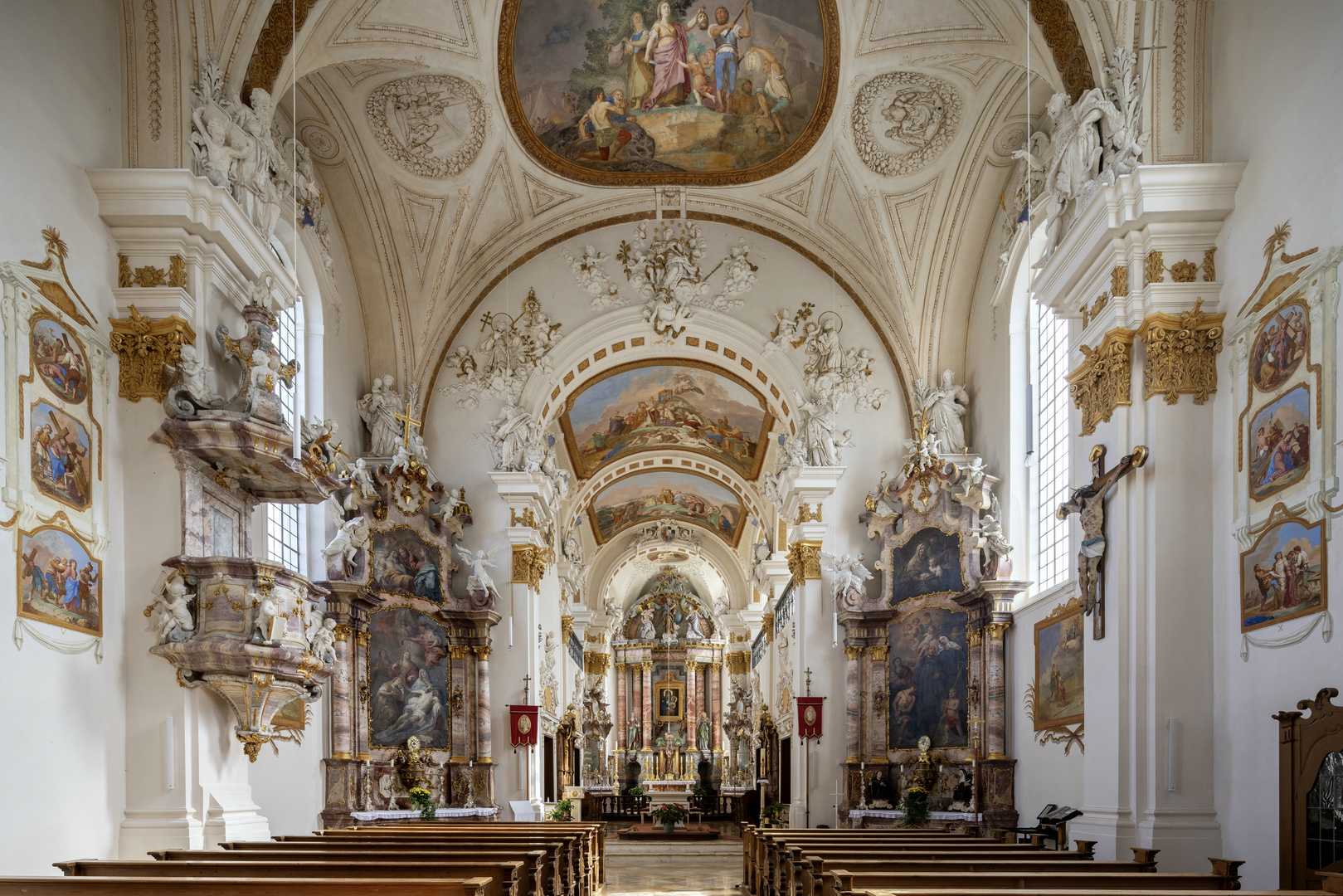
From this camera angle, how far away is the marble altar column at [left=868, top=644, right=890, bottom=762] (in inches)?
803

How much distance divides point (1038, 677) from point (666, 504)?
22.2 metres

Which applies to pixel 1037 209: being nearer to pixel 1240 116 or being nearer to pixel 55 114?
pixel 1240 116

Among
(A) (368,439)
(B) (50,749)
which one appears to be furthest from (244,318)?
(A) (368,439)

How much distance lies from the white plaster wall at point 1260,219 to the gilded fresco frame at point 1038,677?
7.31 ft

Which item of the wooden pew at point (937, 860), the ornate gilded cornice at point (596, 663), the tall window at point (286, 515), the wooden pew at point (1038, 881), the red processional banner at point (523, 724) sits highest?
the tall window at point (286, 515)

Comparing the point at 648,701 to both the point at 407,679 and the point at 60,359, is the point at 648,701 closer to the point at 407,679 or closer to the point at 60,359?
the point at 407,679

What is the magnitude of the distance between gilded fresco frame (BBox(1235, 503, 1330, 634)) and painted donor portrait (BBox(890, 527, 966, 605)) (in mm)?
8500

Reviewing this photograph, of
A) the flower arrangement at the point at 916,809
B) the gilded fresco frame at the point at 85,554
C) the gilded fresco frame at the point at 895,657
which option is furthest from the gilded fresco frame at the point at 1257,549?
the gilded fresco frame at the point at 85,554

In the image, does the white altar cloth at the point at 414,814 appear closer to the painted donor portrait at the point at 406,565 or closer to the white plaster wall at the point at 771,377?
the white plaster wall at the point at 771,377

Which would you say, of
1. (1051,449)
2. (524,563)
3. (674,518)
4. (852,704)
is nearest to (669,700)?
(674,518)

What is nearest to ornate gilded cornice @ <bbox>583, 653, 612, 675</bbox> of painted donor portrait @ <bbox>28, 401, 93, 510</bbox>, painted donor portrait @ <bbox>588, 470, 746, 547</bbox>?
painted donor portrait @ <bbox>588, 470, 746, 547</bbox>

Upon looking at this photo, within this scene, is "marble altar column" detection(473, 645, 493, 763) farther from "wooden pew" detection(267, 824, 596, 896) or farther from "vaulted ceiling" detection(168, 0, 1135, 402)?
"vaulted ceiling" detection(168, 0, 1135, 402)

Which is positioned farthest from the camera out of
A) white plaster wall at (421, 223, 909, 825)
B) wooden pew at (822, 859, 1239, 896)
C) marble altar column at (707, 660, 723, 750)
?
marble altar column at (707, 660, 723, 750)

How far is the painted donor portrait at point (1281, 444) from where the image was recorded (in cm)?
961
